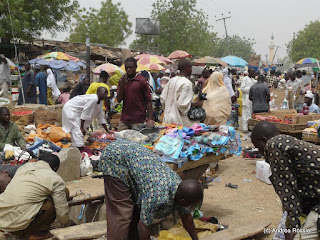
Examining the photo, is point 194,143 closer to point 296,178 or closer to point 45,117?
point 296,178

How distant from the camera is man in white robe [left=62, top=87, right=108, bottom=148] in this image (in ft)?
23.1

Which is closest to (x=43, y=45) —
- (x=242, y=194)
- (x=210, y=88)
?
(x=210, y=88)

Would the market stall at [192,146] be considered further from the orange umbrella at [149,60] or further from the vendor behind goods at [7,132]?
the orange umbrella at [149,60]

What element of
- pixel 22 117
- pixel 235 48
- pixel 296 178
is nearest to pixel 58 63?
pixel 22 117

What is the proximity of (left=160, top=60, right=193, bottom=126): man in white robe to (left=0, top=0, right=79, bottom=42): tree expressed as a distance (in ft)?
46.5

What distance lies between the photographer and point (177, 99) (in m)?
6.18

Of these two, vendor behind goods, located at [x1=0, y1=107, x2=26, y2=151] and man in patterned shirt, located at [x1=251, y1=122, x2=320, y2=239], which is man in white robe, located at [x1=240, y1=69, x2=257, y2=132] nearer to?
vendor behind goods, located at [x1=0, y1=107, x2=26, y2=151]

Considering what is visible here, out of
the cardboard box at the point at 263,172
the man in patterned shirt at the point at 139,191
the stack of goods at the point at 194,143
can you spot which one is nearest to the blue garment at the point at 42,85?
the cardboard box at the point at 263,172

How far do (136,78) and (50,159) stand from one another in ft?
7.09

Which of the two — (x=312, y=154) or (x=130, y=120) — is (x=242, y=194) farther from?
(x=312, y=154)

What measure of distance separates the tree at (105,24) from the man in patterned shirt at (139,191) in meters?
38.6

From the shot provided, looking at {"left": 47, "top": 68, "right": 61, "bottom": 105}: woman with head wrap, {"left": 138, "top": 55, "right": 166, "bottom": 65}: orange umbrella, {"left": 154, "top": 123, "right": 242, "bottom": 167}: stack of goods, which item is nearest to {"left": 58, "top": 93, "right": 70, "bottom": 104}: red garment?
{"left": 47, "top": 68, "right": 61, "bottom": 105}: woman with head wrap

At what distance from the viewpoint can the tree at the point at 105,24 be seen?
41250mm

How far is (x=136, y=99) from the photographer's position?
21.1ft
